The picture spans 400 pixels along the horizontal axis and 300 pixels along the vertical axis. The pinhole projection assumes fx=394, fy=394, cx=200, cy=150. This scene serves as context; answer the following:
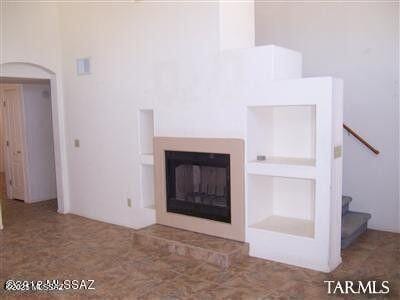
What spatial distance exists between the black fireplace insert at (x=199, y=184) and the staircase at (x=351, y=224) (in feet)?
4.41

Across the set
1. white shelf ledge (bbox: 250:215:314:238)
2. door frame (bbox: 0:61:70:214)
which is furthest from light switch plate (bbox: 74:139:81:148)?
white shelf ledge (bbox: 250:215:314:238)

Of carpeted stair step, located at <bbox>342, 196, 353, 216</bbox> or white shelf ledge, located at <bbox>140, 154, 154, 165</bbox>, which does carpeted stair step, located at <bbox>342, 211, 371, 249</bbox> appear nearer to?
carpeted stair step, located at <bbox>342, 196, 353, 216</bbox>

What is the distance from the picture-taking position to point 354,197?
5.30 metres

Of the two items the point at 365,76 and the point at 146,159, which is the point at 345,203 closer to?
the point at 365,76

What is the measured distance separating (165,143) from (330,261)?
7.74 ft

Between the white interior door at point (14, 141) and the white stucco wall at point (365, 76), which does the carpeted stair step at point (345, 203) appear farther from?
the white interior door at point (14, 141)

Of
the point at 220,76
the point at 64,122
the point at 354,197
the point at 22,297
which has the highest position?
the point at 220,76

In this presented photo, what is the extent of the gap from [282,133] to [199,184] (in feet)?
3.86

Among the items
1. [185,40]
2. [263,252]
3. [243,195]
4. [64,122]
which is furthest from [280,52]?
[64,122]

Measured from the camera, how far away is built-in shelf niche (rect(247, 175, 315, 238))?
4.36 metres

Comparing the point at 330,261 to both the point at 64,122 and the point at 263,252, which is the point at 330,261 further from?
the point at 64,122

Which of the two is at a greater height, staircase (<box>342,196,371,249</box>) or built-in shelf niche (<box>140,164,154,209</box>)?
built-in shelf niche (<box>140,164,154,209</box>)

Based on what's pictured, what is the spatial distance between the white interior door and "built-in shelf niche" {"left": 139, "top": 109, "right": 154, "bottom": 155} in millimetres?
3248

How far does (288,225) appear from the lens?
4.41 m
